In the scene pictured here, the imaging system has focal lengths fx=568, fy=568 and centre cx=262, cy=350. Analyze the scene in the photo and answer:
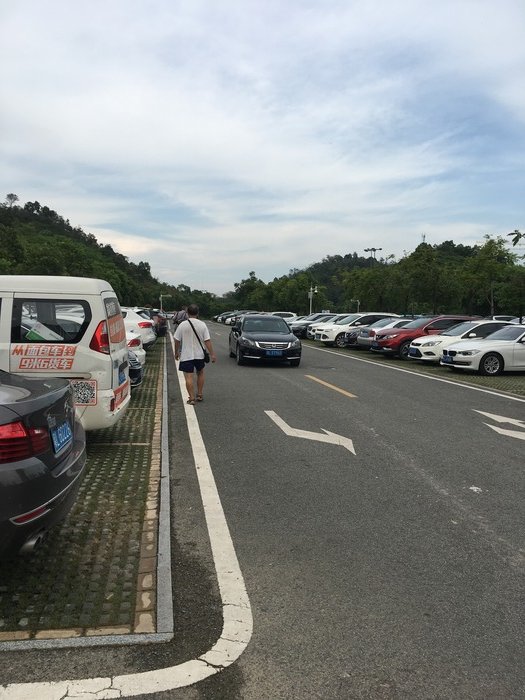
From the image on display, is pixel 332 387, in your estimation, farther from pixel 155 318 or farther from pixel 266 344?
pixel 155 318

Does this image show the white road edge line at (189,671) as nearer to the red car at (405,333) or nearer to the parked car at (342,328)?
the red car at (405,333)

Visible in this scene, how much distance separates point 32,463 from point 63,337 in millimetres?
3151

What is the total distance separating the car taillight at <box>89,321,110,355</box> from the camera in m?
6.10

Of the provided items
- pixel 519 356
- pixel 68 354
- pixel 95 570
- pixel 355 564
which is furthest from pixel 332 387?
pixel 95 570

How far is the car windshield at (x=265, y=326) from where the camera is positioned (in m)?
17.5

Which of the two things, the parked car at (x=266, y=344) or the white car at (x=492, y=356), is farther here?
the parked car at (x=266, y=344)

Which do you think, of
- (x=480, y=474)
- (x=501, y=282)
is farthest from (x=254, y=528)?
(x=501, y=282)

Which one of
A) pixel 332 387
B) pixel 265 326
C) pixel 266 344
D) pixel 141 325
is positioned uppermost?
pixel 265 326

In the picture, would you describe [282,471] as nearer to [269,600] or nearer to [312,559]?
[312,559]

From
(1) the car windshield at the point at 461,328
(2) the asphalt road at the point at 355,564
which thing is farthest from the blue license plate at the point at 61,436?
(1) the car windshield at the point at 461,328

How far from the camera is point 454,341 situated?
17500 millimetres

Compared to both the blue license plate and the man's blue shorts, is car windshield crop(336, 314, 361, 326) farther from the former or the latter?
the blue license plate

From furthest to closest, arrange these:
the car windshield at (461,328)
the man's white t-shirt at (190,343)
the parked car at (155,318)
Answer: the parked car at (155,318), the car windshield at (461,328), the man's white t-shirt at (190,343)

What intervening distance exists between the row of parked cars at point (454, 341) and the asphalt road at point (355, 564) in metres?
7.58
